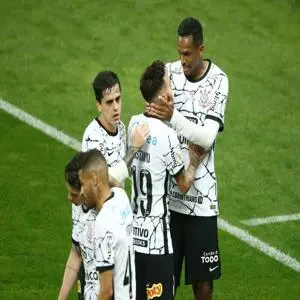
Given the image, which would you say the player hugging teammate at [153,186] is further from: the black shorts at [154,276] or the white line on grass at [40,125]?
the white line on grass at [40,125]

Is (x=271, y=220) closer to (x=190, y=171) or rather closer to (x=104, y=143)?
(x=190, y=171)

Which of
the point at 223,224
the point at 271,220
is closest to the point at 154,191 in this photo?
the point at 223,224

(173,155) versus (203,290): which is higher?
(173,155)

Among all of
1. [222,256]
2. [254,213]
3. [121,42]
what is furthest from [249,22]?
[222,256]

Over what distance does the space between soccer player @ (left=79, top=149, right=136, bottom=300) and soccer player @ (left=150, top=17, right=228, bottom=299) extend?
1.39 meters

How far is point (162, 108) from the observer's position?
9211 mm

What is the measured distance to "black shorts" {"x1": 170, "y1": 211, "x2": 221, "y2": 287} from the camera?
32.6 feet

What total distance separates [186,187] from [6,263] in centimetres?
293

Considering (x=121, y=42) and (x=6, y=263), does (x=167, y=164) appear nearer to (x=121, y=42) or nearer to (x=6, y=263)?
(x=6, y=263)

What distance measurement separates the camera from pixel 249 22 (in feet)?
56.8

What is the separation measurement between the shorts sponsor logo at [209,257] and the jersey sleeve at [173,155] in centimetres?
100

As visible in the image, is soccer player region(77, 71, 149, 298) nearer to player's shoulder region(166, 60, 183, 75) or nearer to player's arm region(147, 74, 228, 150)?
player's arm region(147, 74, 228, 150)

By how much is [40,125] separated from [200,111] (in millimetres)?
5034

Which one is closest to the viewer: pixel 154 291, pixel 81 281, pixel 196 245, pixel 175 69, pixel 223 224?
pixel 81 281
